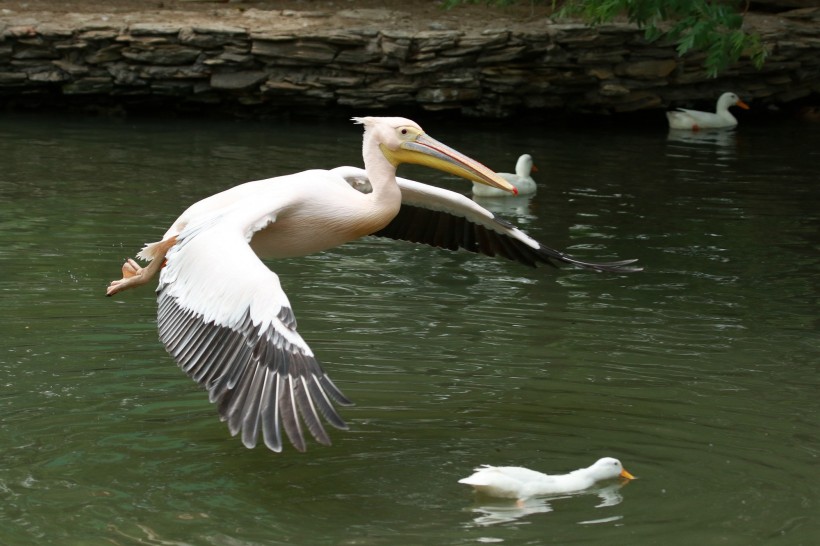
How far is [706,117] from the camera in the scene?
47.2 ft

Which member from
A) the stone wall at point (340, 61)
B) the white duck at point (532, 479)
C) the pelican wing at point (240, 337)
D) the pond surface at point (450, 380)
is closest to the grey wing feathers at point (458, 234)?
the pond surface at point (450, 380)

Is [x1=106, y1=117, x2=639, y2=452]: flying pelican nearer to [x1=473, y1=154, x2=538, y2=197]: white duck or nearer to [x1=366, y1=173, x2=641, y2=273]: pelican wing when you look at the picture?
[x1=366, y1=173, x2=641, y2=273]: pelican wing

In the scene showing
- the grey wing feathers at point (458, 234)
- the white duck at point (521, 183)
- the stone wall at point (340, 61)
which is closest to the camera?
the grey wing feathers at point (458, 234)

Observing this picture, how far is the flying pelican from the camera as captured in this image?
14.8ft

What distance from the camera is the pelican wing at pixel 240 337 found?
14.5 ft

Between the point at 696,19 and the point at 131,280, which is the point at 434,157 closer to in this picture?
the point at 131,280

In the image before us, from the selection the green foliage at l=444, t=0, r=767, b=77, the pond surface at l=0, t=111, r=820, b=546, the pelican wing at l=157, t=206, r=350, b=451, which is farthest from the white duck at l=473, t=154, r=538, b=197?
the pelican wing at l=157, t=206, r=350, b=451

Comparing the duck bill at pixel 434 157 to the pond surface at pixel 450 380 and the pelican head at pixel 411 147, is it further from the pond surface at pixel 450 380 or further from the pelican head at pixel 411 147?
the pond surface at pixel 450 380

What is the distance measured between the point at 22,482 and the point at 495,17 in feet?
33.3

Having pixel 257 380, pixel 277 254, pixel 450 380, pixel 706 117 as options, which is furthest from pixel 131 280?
pixel 706 117

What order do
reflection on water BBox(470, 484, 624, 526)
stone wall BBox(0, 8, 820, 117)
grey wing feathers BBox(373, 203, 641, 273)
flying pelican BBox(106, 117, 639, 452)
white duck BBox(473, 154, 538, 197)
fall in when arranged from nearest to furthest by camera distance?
1. flying pelican BBox(106, 117, 639, 452)
2. reflection on water BBox(470, 484, 624, 526)
3. grey wing feathers BBox(373, 203, 641, 273)
4. white duck BBox(473, 154, 538, 197)
5. stone wall BBox(0, 8, 820, 117)

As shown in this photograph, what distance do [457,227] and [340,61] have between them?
6895 millimetres

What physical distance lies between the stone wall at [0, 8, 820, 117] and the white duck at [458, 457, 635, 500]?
8875 millimetres

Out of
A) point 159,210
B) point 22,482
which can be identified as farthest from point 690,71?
point 22,482
